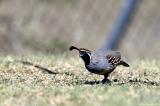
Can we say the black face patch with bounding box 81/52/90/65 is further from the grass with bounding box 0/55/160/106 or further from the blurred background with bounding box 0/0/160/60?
the blurred background with bounding box 0/0/160/60

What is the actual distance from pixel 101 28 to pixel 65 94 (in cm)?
1039

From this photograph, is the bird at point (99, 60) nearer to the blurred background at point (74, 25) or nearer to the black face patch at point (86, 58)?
the black face patch at point (86, 58)

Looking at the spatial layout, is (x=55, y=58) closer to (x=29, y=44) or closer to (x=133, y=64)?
(x=133, y=64)

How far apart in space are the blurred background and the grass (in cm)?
515

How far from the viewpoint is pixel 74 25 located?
1908cm

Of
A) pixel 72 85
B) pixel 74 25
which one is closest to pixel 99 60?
pixel 72 85

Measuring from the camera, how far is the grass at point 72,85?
871cm

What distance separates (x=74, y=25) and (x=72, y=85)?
30.1 feet

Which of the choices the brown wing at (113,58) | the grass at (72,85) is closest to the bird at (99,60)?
the brown wing at (113,58)

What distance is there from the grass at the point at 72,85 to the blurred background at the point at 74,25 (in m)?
5.15

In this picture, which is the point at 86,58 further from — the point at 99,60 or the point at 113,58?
the point at 113,58

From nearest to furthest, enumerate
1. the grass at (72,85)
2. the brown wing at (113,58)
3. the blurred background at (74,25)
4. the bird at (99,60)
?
the grass at (72,85), the bird at (99,60), the brown wing at (113,58), the blurred background at (74,25)

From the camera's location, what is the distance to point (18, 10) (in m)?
19.1

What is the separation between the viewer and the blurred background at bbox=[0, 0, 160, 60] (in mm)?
18328
